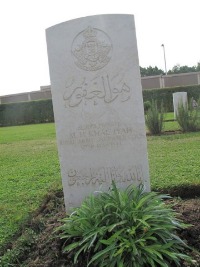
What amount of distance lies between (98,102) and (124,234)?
122 cm

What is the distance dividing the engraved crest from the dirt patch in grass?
4.52 ft

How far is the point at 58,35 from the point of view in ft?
10.1

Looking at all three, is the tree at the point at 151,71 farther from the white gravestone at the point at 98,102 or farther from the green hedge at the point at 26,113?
the white gravestone at the point at 98,102

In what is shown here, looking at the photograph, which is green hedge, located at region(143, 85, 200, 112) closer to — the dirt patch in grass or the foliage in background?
the dirt patch in grass

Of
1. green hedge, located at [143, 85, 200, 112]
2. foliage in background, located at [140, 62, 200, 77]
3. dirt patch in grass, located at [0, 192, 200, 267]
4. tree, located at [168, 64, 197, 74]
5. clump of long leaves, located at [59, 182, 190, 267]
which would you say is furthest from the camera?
tree, located at [168, 64, 197, 74]

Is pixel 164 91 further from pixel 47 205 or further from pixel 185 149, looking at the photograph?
pixel 47 205

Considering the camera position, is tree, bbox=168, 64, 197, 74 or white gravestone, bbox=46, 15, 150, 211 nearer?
white gravestone, bbox=46, 15, 150, 211

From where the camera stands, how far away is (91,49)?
9.95ft

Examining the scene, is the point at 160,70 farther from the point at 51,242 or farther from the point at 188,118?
the point at 51,242

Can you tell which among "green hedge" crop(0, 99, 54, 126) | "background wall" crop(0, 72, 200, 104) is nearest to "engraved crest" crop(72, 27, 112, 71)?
"green hedge" crop(0, 99, 54, 126)

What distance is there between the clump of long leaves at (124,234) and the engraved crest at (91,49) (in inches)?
44.9

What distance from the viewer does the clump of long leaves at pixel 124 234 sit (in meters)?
2.23

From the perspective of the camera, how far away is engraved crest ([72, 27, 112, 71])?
Answer: 299 cm

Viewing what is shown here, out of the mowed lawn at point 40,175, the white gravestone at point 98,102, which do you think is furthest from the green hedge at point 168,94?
the white gravestone at point 98,102
